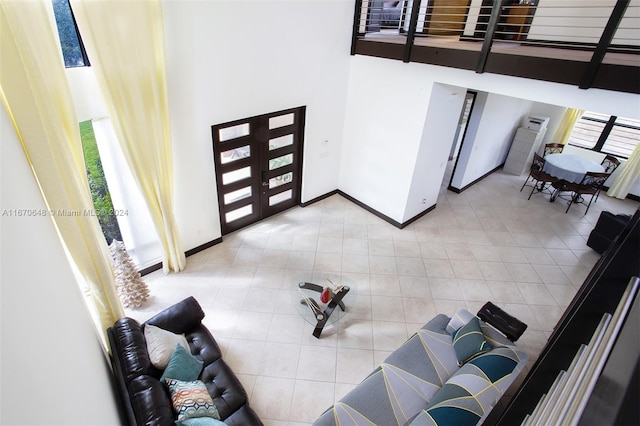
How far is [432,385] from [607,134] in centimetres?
881


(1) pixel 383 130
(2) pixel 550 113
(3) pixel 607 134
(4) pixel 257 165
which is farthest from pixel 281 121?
(3) pixel 607 134

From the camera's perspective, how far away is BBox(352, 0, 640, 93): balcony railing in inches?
136

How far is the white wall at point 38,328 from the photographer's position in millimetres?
1344

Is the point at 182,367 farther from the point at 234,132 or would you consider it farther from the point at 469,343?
the point at 234,132

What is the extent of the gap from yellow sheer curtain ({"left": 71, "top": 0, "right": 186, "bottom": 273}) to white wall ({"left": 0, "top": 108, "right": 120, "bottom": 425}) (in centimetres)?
147

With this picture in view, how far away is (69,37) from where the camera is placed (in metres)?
3.57

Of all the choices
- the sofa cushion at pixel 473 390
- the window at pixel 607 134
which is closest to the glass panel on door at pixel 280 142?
the sofa cushion at pixel 473 390

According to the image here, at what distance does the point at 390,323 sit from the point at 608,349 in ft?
12.8

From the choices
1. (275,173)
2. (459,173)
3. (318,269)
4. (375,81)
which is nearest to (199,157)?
(275,173)

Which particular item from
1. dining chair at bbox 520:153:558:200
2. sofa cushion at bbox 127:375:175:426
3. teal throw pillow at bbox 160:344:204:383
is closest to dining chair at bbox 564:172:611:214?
dining chair at bbox 520:153:558:200

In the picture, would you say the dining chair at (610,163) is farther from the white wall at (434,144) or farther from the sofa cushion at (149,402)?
the sofa cushion at (149,402)

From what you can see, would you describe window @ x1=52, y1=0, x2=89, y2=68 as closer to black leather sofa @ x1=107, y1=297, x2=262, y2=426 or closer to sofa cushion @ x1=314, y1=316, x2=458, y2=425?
black leather sofa @ x1=107, y1=297, x2=262, y2=426

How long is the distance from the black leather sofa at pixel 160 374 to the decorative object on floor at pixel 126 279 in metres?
1.05

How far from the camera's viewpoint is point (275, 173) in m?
6.50
